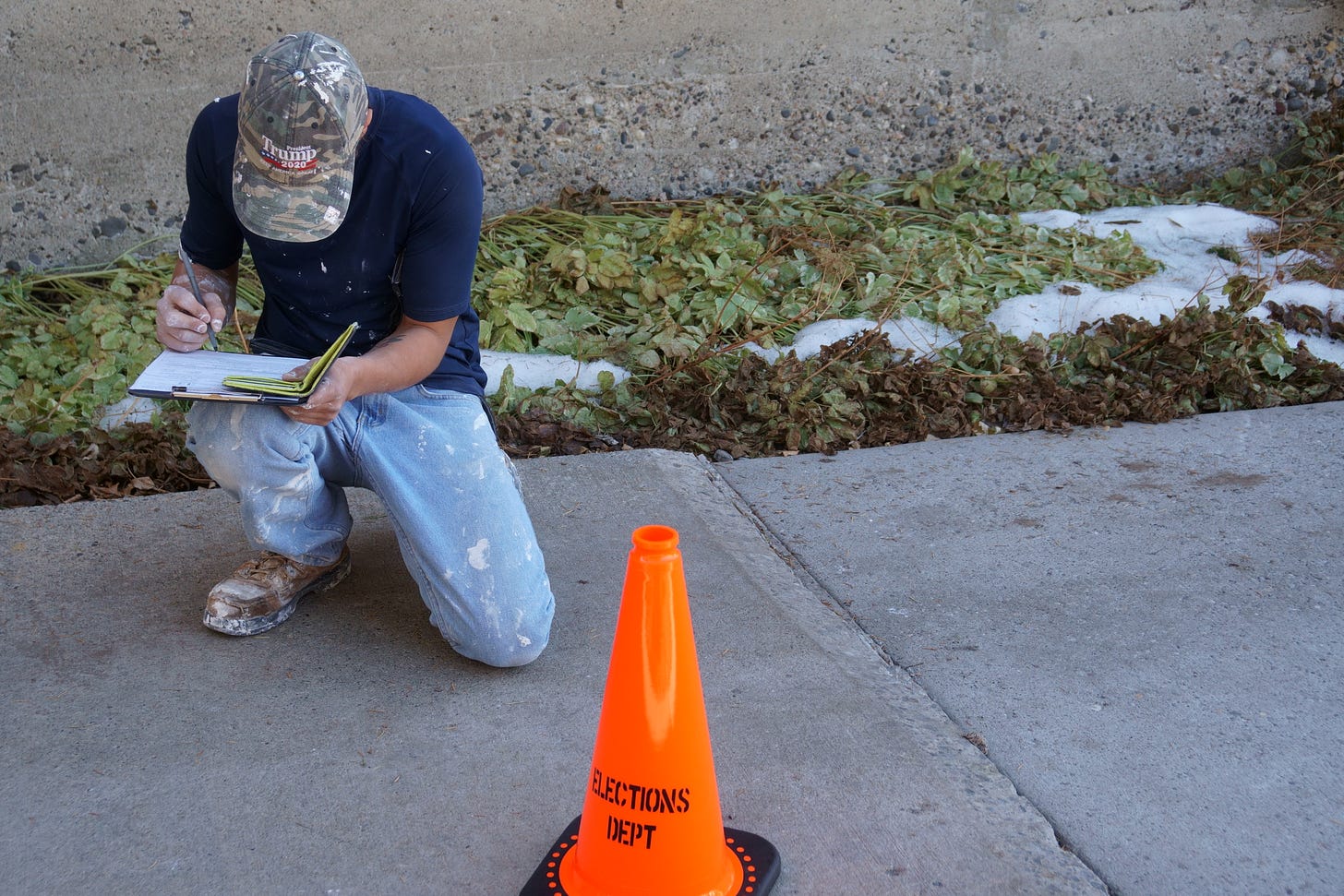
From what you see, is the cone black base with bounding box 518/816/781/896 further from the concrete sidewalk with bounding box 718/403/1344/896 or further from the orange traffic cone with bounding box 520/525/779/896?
the concrete sidewalk with bounding box 718/403/1344/896

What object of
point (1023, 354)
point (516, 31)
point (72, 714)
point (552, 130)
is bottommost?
point (72, 714)

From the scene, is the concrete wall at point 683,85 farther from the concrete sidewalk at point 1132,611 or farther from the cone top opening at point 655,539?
the cone top opening at point 655,539

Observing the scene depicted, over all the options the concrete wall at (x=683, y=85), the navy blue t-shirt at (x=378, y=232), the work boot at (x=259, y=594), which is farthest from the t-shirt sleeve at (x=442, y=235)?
the concrete wall at (x=683, y=85)

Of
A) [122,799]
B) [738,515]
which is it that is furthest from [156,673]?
[738,515]

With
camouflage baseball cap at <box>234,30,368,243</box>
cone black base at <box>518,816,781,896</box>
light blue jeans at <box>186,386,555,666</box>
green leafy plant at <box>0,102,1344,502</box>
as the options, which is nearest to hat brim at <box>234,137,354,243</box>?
camouflage baseball cap at <box>234,30,368,243</box>

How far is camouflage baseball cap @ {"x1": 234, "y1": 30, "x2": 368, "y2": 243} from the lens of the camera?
2189 mm

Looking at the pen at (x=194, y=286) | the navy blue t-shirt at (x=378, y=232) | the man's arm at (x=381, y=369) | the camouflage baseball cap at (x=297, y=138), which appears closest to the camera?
the camouflage baseball cap at (x=297, y=138)

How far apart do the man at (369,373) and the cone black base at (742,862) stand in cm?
60

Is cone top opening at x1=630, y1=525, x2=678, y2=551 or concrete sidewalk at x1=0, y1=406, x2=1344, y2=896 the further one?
concrete sidewalk at x1=0, y1=406, x2=1344, y2=896

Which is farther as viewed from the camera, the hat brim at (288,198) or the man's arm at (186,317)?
the man's arm at (186,317)

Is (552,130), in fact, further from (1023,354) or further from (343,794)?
(343,794)

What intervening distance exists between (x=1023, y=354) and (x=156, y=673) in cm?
299

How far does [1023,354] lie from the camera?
4.11 m

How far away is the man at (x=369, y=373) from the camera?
2.39m
